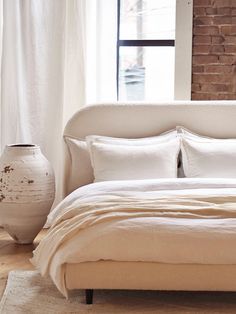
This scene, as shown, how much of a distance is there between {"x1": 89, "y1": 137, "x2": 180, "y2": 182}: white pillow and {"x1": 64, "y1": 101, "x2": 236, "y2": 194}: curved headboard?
278mm

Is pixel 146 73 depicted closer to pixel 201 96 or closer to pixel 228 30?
pixel 201 96

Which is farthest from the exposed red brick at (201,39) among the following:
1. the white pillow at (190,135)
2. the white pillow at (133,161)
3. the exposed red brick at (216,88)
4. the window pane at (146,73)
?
the white pillow at (133,161)

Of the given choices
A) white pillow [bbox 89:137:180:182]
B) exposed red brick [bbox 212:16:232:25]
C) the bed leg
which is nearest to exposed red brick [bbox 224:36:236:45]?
exposed red brick [bbox 212:16:232:25]

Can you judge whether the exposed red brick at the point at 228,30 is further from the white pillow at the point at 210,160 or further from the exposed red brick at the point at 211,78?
the white pillow at the point at 210,160

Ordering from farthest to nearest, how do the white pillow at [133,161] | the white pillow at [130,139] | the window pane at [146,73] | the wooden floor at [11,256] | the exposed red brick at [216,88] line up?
the window pane at [146,73], the exposed red brick at [216,88], the white pillow at [130,139], the white pillow at [133,161], the wooden floor at [11,256]

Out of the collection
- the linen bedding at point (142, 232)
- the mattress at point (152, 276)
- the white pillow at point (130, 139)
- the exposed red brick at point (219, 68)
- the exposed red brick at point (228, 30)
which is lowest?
the mattress at point (152, 276)

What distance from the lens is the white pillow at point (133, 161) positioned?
4.10m

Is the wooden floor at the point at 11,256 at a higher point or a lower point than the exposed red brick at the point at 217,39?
lower

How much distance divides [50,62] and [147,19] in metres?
0.85

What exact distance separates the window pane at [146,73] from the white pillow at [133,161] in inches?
34.5

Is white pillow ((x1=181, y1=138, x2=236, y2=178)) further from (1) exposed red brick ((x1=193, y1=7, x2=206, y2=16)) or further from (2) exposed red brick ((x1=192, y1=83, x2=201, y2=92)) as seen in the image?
(1) exposed red brick ((x1=193, y1=7, x2=206, y2=16))

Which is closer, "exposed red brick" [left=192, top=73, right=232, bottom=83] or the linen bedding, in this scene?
the linen bedding

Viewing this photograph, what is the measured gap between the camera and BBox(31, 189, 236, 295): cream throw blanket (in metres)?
2.97

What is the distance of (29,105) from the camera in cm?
479
